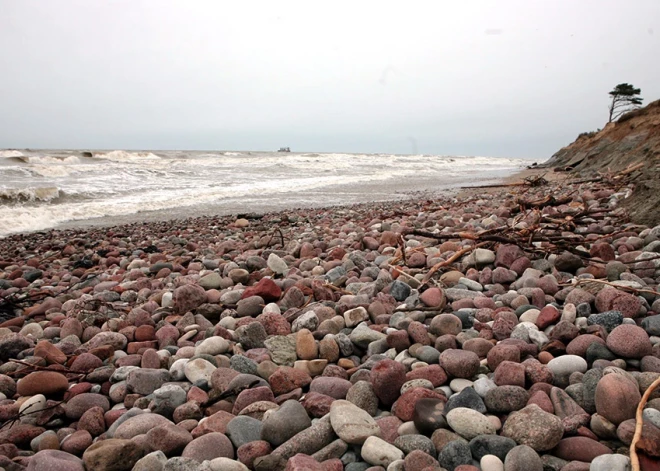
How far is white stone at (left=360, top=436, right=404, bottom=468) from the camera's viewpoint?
111cm

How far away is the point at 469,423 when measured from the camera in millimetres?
1164

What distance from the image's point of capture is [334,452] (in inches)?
46.4

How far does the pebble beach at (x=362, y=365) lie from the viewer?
1.14m

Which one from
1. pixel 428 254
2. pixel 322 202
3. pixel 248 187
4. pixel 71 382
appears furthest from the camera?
pixel 248 187

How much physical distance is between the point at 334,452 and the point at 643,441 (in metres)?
0.75

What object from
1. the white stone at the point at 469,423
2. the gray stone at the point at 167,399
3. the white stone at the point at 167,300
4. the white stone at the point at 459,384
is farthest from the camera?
the white stone at the point at 167,300

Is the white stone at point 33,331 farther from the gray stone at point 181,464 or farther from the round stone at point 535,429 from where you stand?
the round stone at point 535,429

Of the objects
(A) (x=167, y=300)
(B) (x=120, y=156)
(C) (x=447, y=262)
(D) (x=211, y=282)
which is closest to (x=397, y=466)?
(C) (x=447, y=262)

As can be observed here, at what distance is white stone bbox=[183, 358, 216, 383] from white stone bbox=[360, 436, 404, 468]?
2.47ft

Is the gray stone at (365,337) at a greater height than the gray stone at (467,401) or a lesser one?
lesser

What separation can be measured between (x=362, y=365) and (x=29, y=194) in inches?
477

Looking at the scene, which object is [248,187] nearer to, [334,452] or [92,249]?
[92,249]

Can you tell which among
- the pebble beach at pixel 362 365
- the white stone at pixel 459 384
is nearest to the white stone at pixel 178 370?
the pebble beach at pixel 362 365

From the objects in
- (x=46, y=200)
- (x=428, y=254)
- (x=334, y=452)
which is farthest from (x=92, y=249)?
(x=46, y=200)
